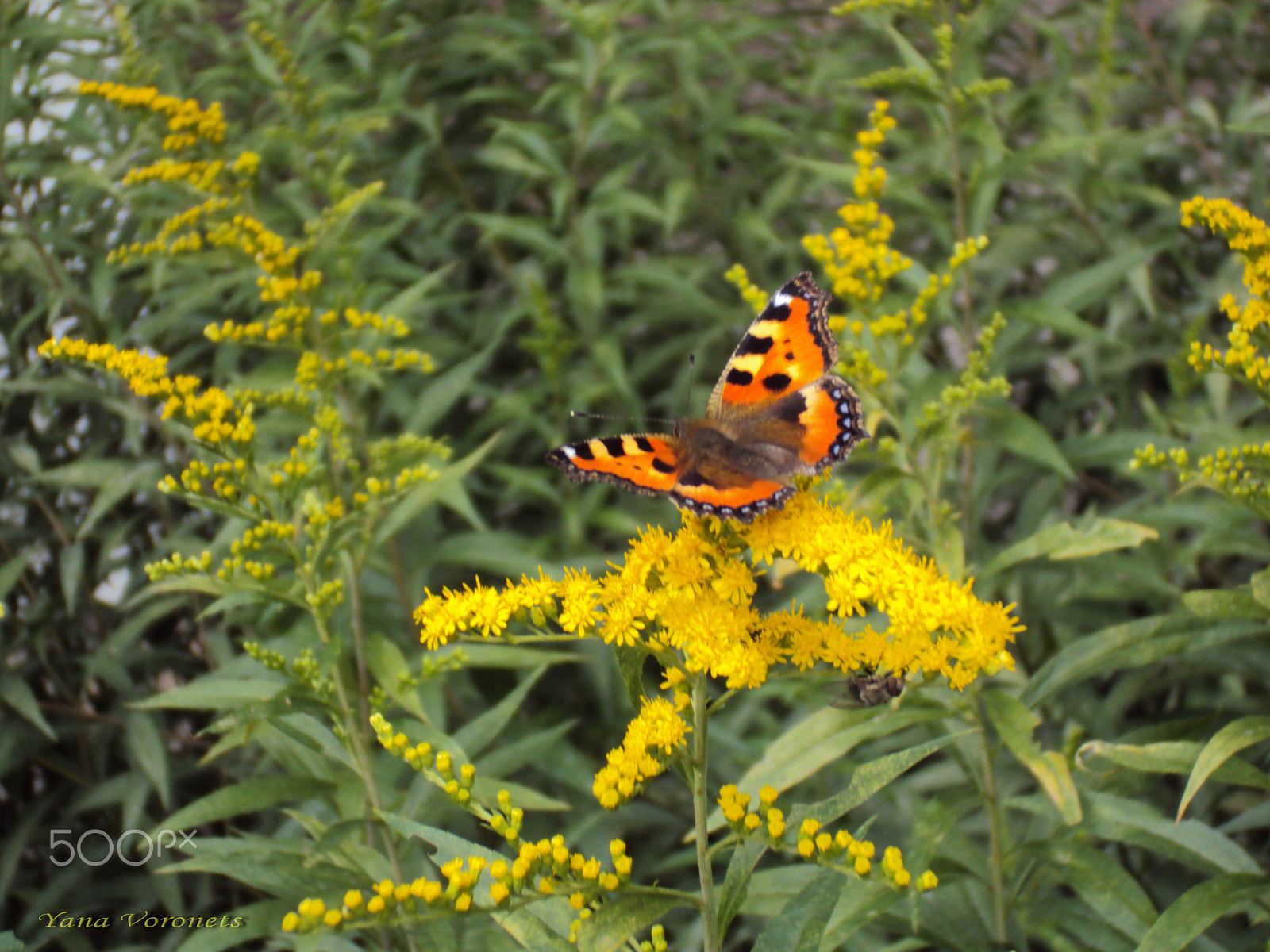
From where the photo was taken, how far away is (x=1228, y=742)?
1.53 meters

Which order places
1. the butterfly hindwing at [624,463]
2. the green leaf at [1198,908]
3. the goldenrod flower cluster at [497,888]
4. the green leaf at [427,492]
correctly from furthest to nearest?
the green leaf at [427,492]
the butterfly hindwing at [624,463]
the green leaf at [1198,908]
the goldenrod flower cluster at [497,888]

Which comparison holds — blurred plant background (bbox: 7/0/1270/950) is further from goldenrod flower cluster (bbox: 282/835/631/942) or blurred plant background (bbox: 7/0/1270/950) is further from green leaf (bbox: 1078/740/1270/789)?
goldenrod flower cluster (bbox: 282/835/631/942)

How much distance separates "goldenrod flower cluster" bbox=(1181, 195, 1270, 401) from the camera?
163 cm

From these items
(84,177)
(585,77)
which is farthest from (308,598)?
(585,77)

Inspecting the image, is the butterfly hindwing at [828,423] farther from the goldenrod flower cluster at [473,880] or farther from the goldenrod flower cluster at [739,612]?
the goldenrod flower cluster at [473,880]

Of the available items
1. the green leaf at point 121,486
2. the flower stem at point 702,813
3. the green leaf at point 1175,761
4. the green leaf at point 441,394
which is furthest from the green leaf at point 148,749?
the green leaf at point 1175,761

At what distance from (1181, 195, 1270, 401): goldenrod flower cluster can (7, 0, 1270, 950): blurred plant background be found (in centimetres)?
32

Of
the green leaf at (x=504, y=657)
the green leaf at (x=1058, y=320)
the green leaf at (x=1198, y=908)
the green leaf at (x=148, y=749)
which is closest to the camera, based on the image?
the green leaf at (x=1198, y=908)

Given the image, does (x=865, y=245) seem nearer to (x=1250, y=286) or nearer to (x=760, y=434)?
(x=760, y=434)

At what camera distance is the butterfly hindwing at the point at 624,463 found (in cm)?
157

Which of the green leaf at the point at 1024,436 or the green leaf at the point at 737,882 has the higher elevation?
the green leaf at the point at 737,882

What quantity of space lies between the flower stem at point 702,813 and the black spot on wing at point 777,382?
74 centimetres

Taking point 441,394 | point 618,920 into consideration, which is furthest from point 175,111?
point 618,920

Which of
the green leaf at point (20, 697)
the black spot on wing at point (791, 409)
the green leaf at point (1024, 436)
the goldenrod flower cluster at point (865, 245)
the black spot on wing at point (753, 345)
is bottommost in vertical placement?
the green leaf at point (20, 697)
